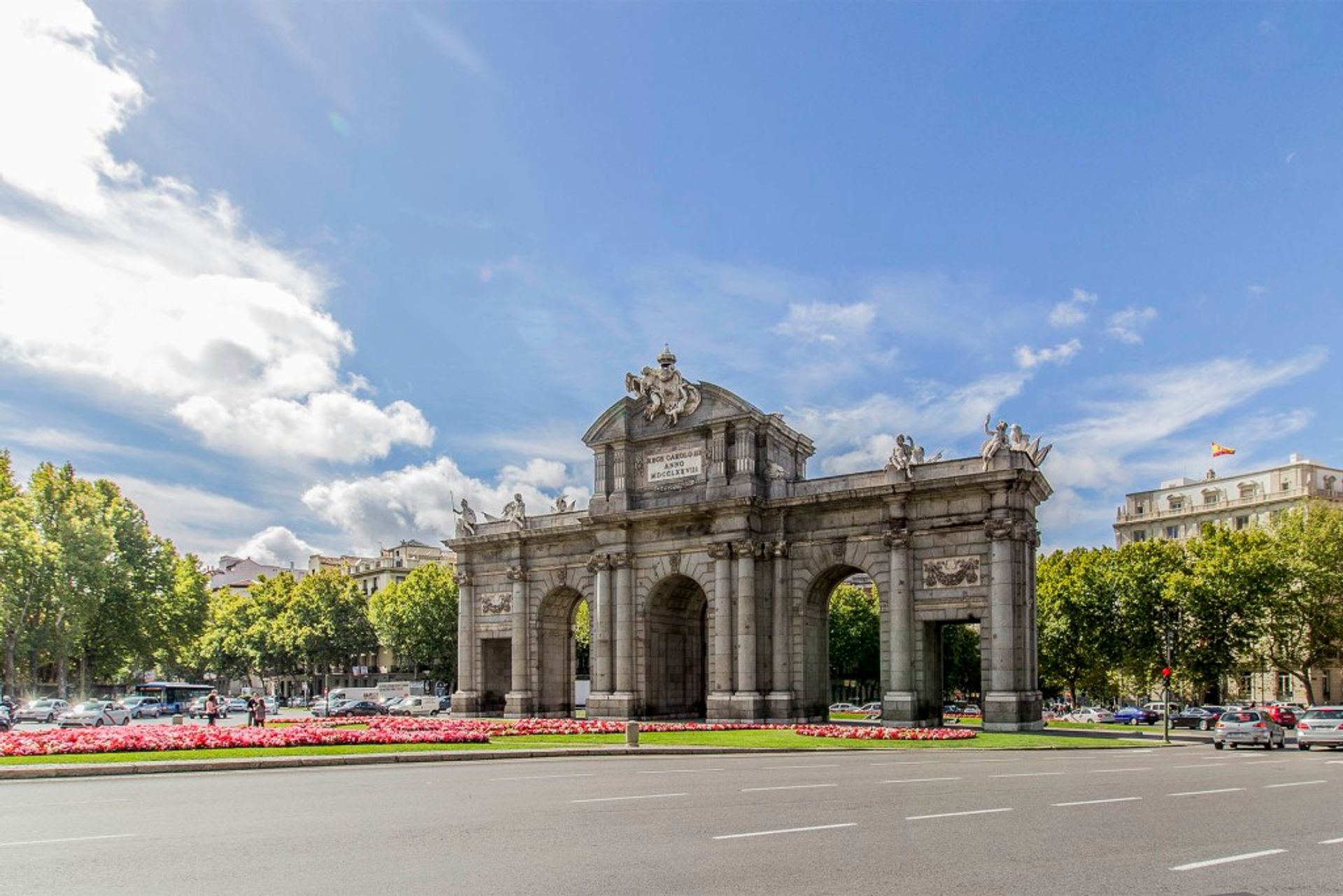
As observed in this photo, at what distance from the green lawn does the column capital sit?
8746mm

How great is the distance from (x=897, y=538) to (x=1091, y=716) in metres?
40.0

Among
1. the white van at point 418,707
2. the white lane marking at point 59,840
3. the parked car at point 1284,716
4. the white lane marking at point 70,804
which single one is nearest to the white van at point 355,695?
the white van at point 418,707

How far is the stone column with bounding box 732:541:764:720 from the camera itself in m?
50.1

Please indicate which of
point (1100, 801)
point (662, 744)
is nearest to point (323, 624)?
point (662, 744)

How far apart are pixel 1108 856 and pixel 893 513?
114ft

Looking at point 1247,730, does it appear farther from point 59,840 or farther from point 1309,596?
point 59,840

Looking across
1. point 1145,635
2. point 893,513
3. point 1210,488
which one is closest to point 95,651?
point 893,513

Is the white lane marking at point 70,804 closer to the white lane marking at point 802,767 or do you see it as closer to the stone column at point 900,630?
the white lane marking at point 802,767

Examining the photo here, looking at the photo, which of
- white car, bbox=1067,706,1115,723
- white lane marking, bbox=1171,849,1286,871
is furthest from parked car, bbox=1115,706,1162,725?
white lane marking, bbox=1171,849,1286,871

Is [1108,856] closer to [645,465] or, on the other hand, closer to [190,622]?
[645,465]

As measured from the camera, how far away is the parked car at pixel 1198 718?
63.4 metres

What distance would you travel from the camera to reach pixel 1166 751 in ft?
127

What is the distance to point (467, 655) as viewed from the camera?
63219 millimetres

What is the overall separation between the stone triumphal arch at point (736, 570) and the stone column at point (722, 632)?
0.07 metres
